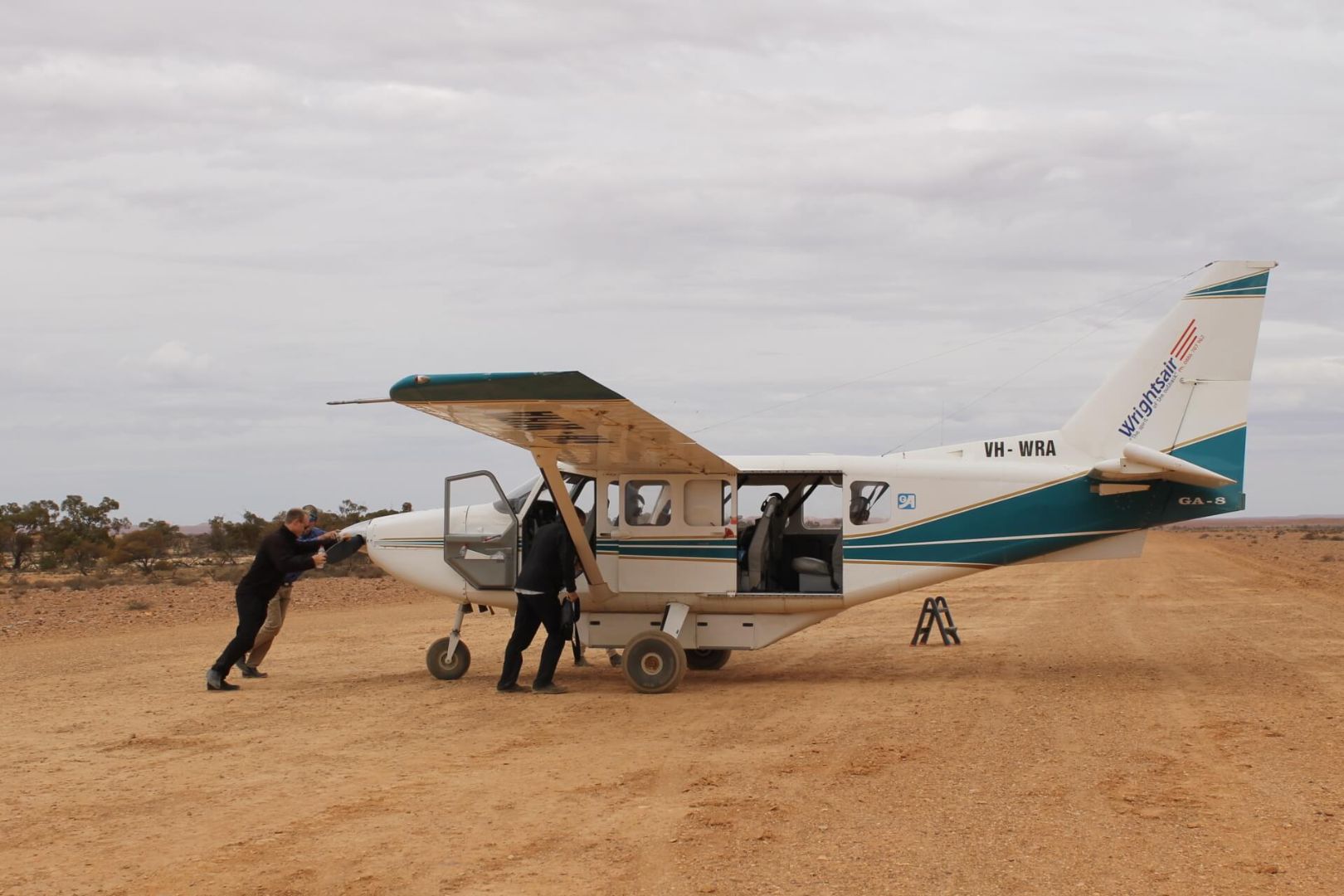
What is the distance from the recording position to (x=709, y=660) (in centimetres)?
1514

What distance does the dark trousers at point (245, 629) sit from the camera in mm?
13180

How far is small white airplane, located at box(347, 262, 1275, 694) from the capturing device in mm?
13766

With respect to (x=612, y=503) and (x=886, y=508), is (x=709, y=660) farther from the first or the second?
(x=886, y=508)

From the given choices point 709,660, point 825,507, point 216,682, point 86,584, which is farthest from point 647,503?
point 86,584

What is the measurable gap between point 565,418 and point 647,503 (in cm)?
317

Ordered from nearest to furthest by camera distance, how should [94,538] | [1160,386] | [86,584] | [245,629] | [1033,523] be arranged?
[245,629], [1033,523], [1160,386], [86,584], [94,538]

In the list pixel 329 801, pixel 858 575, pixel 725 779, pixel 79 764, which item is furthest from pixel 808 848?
pixel 858 575

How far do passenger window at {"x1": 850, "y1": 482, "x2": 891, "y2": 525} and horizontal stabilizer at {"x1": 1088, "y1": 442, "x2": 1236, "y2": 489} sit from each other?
2185 millimetres

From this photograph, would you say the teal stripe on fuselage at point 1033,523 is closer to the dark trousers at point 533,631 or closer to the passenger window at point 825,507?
the passenger window at point 825,507

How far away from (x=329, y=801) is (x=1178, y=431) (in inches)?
393

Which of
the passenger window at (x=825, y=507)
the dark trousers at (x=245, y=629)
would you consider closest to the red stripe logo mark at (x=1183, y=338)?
the passenger window at (x=825, y=507)

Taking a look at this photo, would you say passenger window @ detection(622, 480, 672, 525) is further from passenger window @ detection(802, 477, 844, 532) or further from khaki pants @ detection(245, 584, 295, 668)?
khaki pants @ detection(245, 584, 295, 668)

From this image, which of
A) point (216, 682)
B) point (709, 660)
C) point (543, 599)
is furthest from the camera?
point (709, 660)

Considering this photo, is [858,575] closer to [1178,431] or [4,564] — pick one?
[1178,431]
